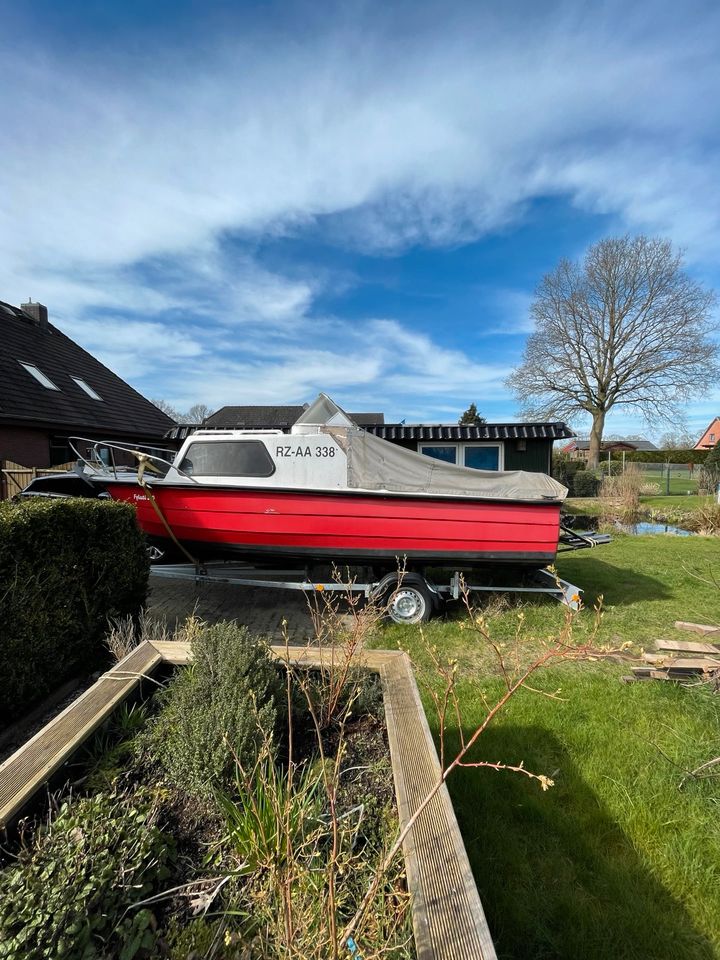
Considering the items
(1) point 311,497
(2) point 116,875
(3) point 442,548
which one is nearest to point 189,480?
(1) point 311,497

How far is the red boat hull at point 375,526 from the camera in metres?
4.28

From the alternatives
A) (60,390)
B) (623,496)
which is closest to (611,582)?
(623,496)

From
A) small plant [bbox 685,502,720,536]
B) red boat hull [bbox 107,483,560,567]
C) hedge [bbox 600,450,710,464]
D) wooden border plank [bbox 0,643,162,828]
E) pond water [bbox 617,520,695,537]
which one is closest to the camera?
wooden border plank [bbox 0,643,162,828]

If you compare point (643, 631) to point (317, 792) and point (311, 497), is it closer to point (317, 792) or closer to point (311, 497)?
point (311, 497)

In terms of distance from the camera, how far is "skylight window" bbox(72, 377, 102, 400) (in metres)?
13.6

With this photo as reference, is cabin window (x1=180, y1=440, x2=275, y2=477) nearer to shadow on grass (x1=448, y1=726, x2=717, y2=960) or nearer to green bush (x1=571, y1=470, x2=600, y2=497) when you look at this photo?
shadow on grass (x1=448, y1=726, x2=717, y2=960)

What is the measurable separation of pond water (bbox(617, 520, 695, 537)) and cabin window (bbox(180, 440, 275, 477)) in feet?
32.0

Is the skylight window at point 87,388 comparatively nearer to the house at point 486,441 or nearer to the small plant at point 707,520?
the house at point 486,441

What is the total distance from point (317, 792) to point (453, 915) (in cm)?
70

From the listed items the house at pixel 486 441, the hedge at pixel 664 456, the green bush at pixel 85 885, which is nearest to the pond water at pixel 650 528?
the house at pixel 486 441

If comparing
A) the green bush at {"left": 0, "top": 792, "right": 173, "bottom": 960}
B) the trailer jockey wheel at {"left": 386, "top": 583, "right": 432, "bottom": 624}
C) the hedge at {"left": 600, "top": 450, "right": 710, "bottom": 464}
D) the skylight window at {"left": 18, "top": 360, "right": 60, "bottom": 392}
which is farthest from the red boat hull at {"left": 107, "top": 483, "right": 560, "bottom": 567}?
the hedge at {"left": 600, "top": 450, "right": 710, "bottom": 464}

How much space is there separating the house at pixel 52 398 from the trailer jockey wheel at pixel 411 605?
794 cm

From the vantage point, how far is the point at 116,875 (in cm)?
122

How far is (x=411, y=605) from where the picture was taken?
4.58 m
